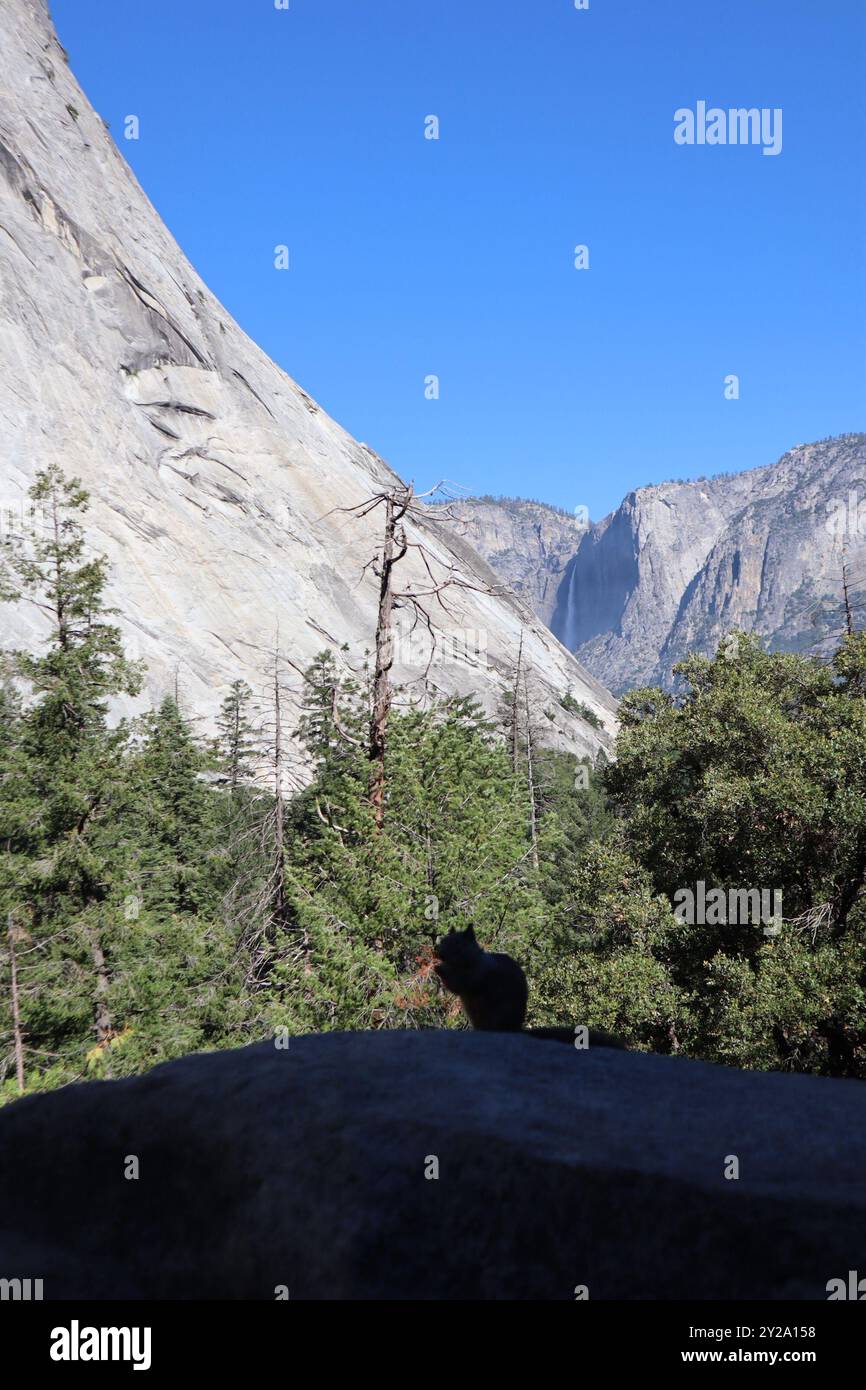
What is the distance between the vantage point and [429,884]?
13.9m

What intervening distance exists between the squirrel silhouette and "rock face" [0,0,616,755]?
41.8 meters

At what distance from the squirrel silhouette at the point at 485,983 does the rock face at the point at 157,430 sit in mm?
41770

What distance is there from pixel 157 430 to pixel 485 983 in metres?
56.0

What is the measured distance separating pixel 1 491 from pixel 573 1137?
4729cm

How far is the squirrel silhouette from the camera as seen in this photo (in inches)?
203

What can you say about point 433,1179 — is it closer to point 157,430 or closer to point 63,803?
point 63,803

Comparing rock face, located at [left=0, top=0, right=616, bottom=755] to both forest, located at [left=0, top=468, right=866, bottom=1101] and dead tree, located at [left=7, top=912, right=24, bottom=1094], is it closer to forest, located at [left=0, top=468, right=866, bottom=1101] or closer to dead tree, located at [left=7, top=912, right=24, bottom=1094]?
forest, located at [left=0, top=468, right=866, bottom=1101]

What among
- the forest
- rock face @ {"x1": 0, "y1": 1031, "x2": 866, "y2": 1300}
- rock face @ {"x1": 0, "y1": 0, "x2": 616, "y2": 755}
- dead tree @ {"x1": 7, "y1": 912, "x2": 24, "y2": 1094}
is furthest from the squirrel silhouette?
rock face @ {"x1": 0, "y1": 0, "x2": 616, "y2": 755}

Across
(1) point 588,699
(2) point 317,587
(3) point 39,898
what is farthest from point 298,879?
(1) point 588,699

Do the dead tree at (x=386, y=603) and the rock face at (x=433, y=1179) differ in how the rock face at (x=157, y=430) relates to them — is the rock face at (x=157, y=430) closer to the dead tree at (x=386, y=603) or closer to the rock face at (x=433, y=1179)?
the dead tree at (x=386, y=603)

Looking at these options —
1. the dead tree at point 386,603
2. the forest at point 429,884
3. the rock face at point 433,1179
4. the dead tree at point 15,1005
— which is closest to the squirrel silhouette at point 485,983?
the rock face at point 433,1179

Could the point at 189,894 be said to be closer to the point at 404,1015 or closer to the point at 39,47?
the point at 404,1015
